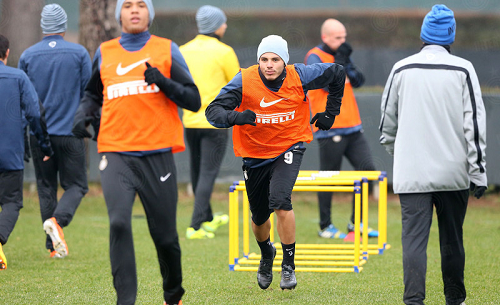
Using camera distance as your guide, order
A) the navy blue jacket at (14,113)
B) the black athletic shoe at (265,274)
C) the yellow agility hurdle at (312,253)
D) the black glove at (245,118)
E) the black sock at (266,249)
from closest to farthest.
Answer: the black glove at (245,118) < the black athletic shoe at (265,274) < the black sock at (266,249) < the yellow agility hurdle at (312,253) < the navy blue jacket at (14,113)

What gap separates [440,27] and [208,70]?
421cm

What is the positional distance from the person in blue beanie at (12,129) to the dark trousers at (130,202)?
7.74 feet

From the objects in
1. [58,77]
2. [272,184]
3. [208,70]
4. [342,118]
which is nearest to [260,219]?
[272,184]

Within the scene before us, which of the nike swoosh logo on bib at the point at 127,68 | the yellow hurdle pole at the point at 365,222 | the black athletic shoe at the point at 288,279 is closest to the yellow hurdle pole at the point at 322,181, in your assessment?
the yellow hurdle pole at the point at 365,222

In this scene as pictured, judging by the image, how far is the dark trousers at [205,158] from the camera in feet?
28.3

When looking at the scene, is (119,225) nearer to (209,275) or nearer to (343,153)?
(209,275)

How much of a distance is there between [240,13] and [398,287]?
33.3ft

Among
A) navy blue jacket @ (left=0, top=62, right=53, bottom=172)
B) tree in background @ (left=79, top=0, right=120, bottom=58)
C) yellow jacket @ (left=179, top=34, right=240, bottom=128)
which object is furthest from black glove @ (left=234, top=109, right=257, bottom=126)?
tree in background @ (left=79, top=0, right=120, bottom=58)

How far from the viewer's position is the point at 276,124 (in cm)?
544

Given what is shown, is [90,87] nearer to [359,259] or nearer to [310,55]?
[359,259]

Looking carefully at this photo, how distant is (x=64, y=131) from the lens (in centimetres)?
738

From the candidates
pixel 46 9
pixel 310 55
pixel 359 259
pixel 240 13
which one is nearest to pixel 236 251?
pixel 359 259

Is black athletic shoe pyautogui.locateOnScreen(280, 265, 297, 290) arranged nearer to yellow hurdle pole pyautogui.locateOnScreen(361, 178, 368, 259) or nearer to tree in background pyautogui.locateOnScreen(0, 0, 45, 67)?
yellow hurdle pole pyautogui.locateOnScreen(361, 178, 368, 259)

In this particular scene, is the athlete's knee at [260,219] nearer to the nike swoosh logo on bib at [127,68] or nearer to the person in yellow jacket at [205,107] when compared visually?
the nike swoosh logo on bib at [127,68]
